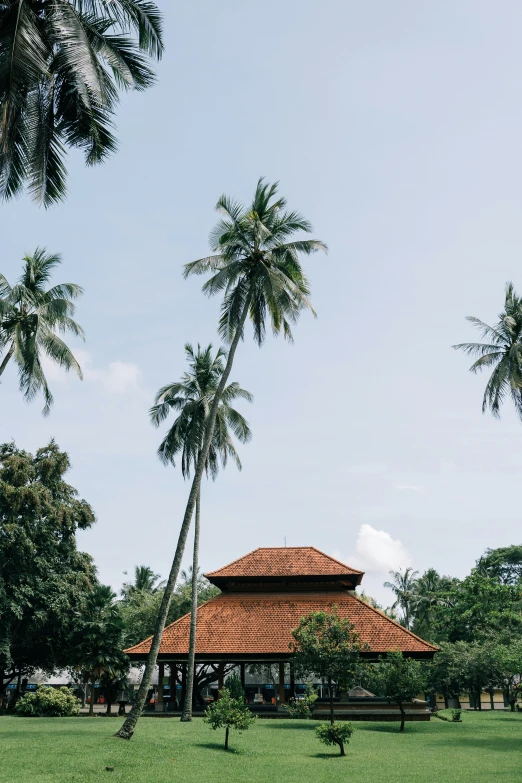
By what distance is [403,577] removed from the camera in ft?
208

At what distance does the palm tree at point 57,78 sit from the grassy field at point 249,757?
422 inches

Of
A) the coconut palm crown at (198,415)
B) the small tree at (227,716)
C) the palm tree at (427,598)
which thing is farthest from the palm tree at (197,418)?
the palm tree at (427,598)

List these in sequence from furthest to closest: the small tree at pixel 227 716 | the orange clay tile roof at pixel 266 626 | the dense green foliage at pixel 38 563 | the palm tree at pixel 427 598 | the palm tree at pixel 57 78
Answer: the palm tree at pixel 427 598 → the dense green foliage at pixel 38 563 → the orange clay tile roof at pixel 266 626 → the small tree at pixel 227 716 → the palm tree at pixel 57 78

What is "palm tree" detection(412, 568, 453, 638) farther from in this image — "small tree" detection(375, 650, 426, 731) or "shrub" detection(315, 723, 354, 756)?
"shrub" detection(315, 723, 354, 756)

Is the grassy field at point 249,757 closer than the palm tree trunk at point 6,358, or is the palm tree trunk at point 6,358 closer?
the grassy field at point 249,757

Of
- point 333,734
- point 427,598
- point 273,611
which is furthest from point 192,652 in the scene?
point 427,598

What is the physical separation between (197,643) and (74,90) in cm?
2484

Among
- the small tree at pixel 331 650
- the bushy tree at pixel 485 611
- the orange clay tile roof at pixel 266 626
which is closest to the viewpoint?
the small tree at pixel 331 650

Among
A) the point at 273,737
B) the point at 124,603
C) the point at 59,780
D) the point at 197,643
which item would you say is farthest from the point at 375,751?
the point at 124,603

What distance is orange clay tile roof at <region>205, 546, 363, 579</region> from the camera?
32656 mm

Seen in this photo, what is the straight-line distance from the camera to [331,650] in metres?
22.2

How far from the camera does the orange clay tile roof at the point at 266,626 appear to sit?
93.9ft

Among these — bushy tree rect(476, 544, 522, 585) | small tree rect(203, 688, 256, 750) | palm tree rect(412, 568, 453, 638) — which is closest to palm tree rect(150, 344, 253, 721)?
small tree rect(203, 688, 256, 750)

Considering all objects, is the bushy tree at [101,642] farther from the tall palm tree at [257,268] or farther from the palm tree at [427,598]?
the palm tree at [427,598]
